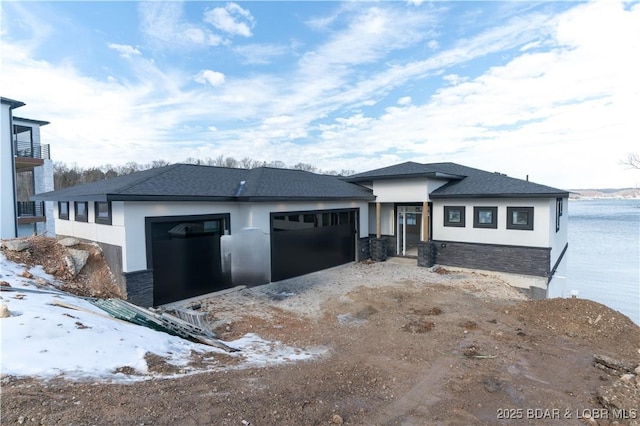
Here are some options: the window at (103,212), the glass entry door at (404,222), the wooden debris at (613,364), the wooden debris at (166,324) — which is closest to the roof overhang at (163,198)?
the window at (103,212)

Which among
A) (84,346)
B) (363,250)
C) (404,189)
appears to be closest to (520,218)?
(404,189)

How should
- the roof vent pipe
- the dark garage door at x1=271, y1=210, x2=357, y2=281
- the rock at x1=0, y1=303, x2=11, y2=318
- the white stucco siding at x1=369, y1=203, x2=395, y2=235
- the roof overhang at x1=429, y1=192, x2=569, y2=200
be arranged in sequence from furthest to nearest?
the white stucco siding at x1=369, y1=203, x2=395, y2=235
the dark garage door at x1=271, y1=210, x2=357, y2=281
the roof overhang at x1=429, y1=192, x2=569, y2=200
the roof vent pipe
the rock at x1=0, y1=303, x2=11, y2=318

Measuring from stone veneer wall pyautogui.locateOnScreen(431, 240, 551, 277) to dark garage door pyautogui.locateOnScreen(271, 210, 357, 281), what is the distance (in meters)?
3.74

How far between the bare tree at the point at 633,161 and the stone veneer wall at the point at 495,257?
16.7 metres

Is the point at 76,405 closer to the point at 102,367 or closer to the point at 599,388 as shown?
the point at 102,367

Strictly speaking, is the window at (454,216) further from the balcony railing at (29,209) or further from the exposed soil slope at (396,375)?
the balcony railing at (29,209)

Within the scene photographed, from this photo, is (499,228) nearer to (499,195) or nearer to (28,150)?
(499,195)

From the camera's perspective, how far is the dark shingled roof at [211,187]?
8305 mm

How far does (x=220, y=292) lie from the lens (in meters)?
9.73

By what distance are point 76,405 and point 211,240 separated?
692 centimetres

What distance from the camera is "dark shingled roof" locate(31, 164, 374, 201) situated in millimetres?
8305

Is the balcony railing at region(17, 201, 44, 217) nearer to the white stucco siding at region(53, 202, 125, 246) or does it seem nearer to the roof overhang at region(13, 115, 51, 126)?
the roof overhang at region(13, 115, 51, 126)

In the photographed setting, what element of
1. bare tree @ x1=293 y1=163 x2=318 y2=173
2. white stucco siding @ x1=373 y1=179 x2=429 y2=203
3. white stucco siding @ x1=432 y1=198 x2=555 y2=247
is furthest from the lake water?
bare tree @ x1=293 y1=163 x2=318 y2=173

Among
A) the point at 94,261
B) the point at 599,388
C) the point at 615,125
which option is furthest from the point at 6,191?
the point at 615,125
